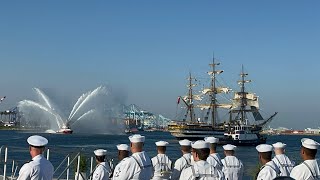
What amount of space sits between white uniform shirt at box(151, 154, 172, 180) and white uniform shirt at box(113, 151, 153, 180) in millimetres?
2738

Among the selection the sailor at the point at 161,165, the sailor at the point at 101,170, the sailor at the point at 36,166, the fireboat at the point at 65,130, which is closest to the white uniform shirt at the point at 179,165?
the sailor at the point at 161,165

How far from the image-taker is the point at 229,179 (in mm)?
11758

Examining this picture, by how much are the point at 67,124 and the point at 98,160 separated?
16108cm

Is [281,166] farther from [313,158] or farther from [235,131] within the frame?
[235,131]

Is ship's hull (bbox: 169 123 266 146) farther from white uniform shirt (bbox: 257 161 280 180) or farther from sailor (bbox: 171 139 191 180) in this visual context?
white uniform shirt (bbox: 257 161 280 180)

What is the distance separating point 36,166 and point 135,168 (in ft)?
6.28

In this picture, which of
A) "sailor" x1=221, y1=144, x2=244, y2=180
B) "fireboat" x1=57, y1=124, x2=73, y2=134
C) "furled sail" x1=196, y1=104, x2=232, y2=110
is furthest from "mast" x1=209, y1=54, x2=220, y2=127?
"sailor" x1=221, y1=144, x2=244, y2=180

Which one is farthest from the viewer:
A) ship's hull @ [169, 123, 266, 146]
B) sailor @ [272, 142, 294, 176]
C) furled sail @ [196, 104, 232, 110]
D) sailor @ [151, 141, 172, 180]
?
furled sail @ [196, 104, 232, 110]

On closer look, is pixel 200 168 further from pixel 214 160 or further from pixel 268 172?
pixel 214 160

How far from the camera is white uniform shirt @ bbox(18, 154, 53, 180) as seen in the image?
729cm

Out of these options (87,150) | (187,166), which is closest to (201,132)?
(87,150)

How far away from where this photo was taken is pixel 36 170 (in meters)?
7.36

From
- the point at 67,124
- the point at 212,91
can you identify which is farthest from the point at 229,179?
the point at 67,124

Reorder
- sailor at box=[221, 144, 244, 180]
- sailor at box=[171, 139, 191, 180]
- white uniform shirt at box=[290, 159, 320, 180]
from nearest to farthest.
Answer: white uniform shirt at box=[290, 159, 320, 180] < sailor at box=[171, 139, 191, 180] < sailor at box=[221, 144, 244, 180]
